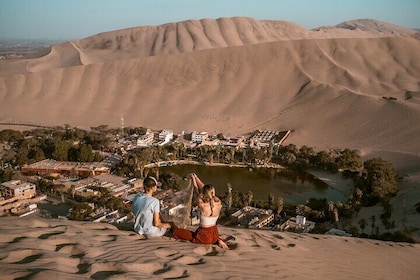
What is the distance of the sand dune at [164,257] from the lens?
137 inches

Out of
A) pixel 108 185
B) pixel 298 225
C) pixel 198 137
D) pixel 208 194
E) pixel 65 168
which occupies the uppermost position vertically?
pixel 208 194

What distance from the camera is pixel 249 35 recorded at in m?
85.7

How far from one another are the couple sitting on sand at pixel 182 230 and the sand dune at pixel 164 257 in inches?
4.5

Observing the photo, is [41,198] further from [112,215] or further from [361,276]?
[361,276]

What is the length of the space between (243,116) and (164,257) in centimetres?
3230

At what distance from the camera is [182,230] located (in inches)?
188

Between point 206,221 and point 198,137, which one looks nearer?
point 206,221

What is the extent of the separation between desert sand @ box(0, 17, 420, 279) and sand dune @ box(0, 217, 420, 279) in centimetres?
2

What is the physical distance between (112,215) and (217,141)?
13.8m

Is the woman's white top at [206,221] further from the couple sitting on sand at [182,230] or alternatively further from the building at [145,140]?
the building at [145,140]

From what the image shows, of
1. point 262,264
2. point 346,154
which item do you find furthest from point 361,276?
point 346,154

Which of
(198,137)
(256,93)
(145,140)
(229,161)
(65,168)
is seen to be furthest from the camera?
(256,93)

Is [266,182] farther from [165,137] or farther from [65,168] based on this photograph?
[65,168]

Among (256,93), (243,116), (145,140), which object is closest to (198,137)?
(145,140)
